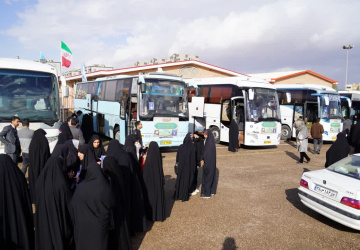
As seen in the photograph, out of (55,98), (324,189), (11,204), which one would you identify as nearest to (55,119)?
(55,98)

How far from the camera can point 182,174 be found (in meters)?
6.95

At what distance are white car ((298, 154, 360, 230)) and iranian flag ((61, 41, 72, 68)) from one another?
571 inches

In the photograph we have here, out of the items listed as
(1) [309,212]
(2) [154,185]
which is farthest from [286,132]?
(2) [154,185]

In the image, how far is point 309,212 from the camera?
21.5ft

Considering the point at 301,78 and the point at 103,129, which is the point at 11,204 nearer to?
the point at 103,129

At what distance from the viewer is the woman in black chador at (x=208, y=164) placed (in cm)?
717

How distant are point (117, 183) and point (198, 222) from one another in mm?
2337

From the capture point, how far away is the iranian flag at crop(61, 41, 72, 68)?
1627 cm

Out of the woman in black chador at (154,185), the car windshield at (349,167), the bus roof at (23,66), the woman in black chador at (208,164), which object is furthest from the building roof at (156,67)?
the car windshield at (349,167)

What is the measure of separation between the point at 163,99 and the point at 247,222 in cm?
727

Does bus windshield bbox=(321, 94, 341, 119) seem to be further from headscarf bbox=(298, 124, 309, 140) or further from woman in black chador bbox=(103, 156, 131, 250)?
woman in black chador bbox=(103, 156, 131, 250)

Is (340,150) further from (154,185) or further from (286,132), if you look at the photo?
(286,132)

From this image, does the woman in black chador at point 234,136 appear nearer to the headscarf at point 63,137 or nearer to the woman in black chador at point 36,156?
the headscarf at point 63,137

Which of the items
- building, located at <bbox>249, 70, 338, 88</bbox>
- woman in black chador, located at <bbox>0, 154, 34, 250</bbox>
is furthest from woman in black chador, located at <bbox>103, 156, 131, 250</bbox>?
building, located at <bbox>249, 70, 338, 88</bbox>
